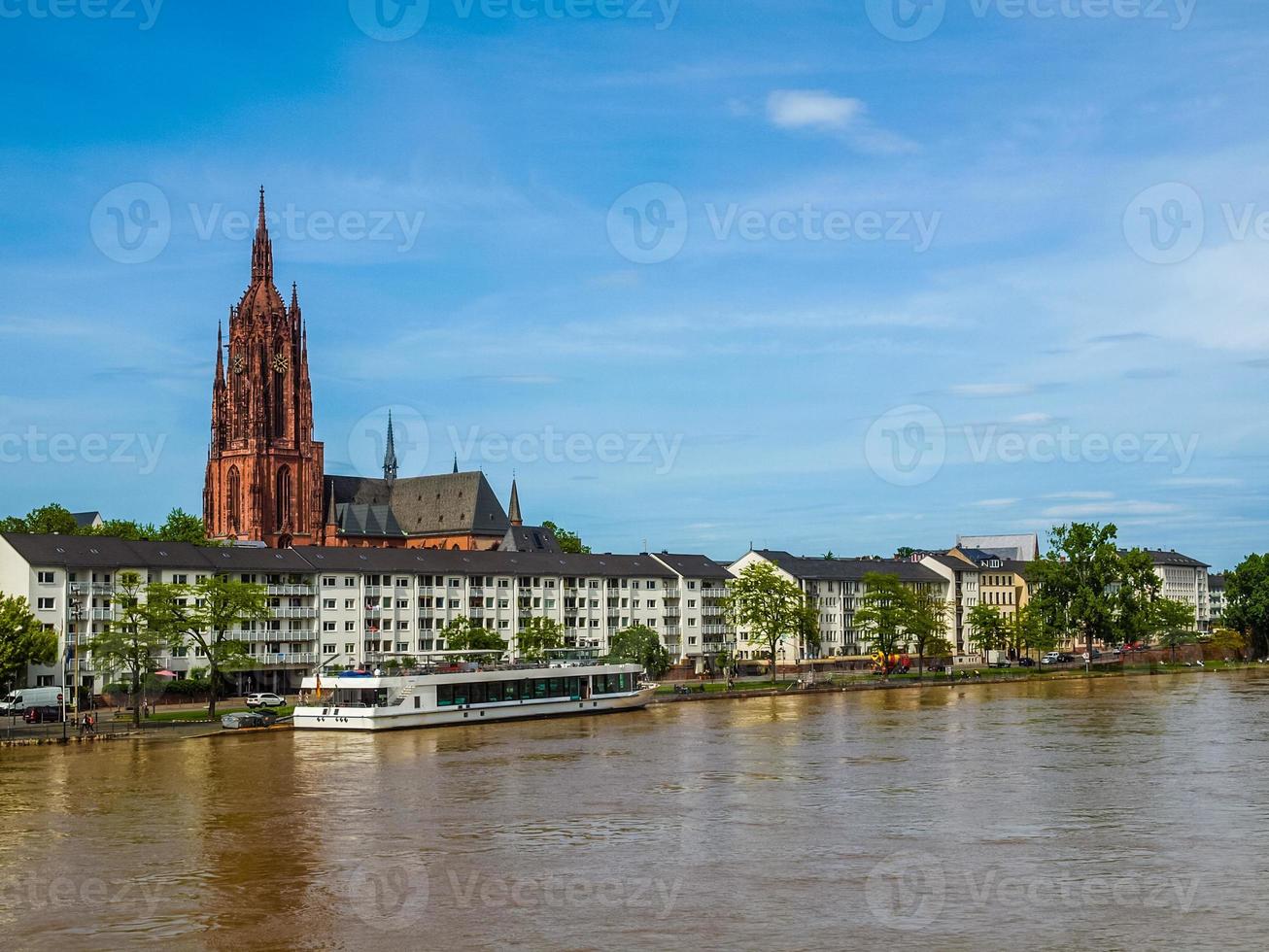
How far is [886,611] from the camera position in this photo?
178 m

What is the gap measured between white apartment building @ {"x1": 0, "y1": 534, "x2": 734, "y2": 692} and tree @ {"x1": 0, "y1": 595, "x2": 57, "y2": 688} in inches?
131

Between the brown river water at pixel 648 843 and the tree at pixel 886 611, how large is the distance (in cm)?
8403

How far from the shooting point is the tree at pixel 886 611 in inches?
7003

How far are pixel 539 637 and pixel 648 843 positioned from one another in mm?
103661

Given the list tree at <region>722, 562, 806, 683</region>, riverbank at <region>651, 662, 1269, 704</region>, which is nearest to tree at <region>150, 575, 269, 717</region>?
riverbank at <region>651, 662, 1269, 704</region>

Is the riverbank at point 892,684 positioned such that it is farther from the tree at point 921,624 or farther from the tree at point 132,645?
the tree at point 132,645

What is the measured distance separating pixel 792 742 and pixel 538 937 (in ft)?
175

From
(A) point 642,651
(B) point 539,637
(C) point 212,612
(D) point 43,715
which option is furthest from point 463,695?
(B) point 539,637

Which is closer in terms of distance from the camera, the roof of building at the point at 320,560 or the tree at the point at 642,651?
the roof of building at the point at 320,560

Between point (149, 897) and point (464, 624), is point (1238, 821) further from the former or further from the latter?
point (464, 624)

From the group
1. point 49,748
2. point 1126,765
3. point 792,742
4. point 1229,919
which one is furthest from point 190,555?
point 1229,919

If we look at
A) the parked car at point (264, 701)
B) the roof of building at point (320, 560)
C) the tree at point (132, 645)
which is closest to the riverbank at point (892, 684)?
the roof of building at point (320, 560)

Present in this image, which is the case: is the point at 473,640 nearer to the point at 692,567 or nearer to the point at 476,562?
the point at 476,562

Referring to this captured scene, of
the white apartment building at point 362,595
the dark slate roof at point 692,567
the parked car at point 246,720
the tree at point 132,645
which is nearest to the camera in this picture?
the parked car at point 246,720
